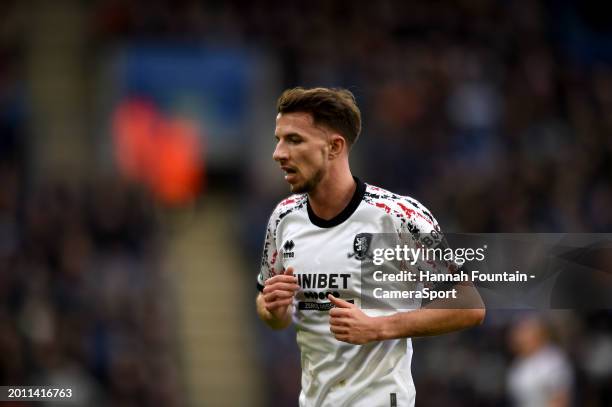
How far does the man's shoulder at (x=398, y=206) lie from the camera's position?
15.6 ft

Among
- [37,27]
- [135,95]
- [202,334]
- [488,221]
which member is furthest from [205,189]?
[488,221]

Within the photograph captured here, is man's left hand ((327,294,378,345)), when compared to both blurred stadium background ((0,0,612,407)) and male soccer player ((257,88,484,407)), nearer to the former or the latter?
male soccer player ((257,88,484,407))

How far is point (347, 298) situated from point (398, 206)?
0.46 meters

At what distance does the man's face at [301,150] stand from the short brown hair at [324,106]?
34 mm

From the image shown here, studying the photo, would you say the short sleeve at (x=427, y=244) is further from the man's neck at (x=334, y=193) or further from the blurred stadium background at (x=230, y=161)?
the blurred stadium background at (x=230, y=161)

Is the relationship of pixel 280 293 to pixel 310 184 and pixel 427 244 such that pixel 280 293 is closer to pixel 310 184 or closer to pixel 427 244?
pixel 310 184

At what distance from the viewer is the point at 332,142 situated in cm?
491

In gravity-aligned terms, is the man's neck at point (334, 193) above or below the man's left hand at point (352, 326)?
above

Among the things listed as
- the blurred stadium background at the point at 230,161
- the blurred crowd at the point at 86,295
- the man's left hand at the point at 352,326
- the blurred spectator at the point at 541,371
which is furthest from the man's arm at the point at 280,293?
the blurred crowd at the point at 86,295

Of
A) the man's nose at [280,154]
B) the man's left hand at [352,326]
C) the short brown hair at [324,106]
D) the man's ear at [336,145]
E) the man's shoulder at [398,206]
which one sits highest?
the short brown hair at [324,106]

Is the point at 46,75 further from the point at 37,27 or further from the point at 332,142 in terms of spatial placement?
the point at 332,142

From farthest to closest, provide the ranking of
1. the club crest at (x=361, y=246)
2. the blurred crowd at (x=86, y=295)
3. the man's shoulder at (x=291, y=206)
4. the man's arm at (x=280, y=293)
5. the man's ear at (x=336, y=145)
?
the blurred crowd at (x=86, y=295) < the man's shoulder at (x=291, y=206) < the man's ear at (x=336, y=145) < the club crest at (x=361, y=246) < the man's arm at (x=280, y=293)

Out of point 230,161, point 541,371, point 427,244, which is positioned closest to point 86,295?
point 541,371

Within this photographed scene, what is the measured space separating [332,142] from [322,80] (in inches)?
469
